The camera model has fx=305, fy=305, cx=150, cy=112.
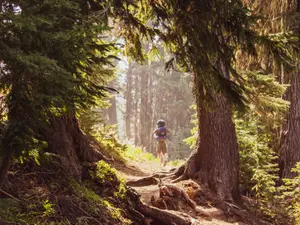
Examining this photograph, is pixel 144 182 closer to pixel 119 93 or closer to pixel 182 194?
pixel 182 194

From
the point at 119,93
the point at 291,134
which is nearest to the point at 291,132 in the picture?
the point at 291,134

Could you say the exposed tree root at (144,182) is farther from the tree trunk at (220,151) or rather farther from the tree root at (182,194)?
the tree trunk at (220,151)

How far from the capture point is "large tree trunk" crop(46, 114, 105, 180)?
455 cm

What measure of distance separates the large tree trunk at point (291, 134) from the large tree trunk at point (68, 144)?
227 inches

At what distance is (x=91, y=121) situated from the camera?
1026cm

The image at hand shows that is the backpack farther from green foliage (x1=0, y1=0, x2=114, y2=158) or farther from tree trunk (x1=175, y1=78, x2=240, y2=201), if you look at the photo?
green foliage (x1=0, y1=0, x2=114, y2=158)

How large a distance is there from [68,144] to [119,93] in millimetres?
1302

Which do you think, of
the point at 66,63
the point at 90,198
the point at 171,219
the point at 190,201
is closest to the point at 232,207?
the point at 190,201

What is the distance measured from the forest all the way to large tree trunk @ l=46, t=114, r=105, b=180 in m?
0.02

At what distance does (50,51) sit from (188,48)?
256 cm

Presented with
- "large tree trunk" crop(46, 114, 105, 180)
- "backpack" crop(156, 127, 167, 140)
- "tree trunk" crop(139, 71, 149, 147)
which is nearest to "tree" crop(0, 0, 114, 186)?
"large tree trunk" crop(46, 114, 105, 180)

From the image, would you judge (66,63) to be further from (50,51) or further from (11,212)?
(11,212)

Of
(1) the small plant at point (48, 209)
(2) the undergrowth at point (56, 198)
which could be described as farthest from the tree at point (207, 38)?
(1) the small plant at point (48, 209)

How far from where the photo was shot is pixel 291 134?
8.54 meters
